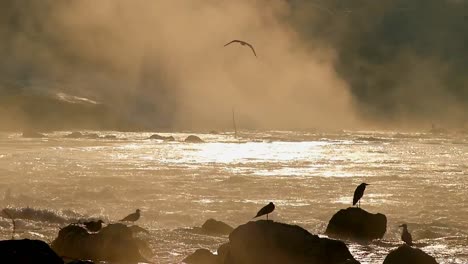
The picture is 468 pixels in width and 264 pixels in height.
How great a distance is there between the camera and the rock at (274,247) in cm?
1541

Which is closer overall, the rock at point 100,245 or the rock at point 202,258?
the rock at point 202,258

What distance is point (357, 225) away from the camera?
21016 millimetres

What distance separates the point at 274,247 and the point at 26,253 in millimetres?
5246

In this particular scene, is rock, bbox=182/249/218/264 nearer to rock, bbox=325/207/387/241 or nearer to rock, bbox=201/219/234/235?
rock, bbox=201/219/234/235

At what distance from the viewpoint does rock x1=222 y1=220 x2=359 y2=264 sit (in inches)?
607

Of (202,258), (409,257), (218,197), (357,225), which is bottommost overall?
(202,258)

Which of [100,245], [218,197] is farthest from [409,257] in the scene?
[218,197]

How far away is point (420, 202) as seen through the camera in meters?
→ 31.2

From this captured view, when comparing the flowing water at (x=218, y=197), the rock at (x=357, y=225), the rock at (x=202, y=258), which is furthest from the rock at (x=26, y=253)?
the rock at (x=357, y=225)

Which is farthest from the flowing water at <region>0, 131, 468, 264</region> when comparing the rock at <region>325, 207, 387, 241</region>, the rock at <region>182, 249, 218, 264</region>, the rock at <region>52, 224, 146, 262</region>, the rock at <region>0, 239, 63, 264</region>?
the rock at <region>0, 239, 63, 264</region>

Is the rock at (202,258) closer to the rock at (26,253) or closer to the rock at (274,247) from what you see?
the rock at (274,247)

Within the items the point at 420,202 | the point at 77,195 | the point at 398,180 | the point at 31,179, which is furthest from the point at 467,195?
the point at 31,179

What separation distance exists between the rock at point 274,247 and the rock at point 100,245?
2355 mm

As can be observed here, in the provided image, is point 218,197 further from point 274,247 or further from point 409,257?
point 409,257
